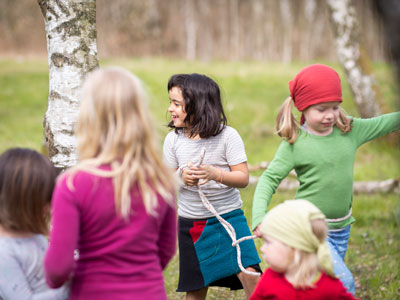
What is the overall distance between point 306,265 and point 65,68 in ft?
6.33

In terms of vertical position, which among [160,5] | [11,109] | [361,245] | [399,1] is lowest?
[361,245]

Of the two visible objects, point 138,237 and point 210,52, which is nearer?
point 138,237

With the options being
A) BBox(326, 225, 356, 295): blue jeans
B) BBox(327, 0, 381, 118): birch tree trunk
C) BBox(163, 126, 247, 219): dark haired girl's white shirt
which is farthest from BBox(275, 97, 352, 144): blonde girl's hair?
BBox(327, 0, 381, 118): birch tree trunk

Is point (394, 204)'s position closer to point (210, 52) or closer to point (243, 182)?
point (243, 182)

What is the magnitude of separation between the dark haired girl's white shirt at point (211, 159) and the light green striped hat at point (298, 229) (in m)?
1.02

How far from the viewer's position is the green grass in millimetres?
4281

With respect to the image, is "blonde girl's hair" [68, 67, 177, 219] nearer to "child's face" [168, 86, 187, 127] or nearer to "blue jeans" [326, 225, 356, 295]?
"blue jeans" [326, 225, 356, 295]

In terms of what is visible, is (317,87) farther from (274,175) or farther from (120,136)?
(120,136)

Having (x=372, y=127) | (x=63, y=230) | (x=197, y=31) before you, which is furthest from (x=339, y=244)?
(x=197, y=31)

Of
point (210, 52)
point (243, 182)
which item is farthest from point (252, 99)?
point (243, 182)

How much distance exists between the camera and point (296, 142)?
2664mm

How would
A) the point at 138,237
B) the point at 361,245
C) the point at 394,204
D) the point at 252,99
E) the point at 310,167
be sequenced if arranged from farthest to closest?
the point at 252,99 < the point at 394,204 < the point at 361,245 < the point at 310,167 < the point at 138,237

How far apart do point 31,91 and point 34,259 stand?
11.0 meters

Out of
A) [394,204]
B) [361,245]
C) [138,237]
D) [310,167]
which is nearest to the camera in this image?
[138,237]
